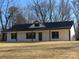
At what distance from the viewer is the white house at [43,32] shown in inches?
2285

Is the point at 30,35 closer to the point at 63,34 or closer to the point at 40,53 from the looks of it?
the point at 63,34

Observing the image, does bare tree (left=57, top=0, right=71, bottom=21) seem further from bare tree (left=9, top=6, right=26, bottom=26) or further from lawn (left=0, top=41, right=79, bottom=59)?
lawn (left=0, top=41, right=79, bottom=59)

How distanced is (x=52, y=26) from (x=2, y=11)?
78.3 ft

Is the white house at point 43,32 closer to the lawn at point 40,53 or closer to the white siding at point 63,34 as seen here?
the white siding at point 63,34

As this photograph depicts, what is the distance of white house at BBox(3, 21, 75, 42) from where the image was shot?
58.0 metres

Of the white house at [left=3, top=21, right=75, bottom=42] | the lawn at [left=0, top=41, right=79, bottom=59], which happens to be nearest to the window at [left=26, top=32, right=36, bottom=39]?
the white house at [left=3, top=21, right=75, bottom=42]

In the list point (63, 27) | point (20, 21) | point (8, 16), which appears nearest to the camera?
point (63, 27)

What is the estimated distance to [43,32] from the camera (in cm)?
5988

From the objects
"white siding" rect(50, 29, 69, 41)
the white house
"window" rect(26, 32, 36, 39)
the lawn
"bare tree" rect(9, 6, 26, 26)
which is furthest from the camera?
"bare tree" rect(9, 6, 26, 26)

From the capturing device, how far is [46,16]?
79.5 meters

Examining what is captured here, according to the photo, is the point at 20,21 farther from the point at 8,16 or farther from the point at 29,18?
the point at 8,16

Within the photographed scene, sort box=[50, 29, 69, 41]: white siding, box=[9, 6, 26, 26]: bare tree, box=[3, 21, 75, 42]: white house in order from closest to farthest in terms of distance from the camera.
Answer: box=[50, 29, 69, 41]: white siding < box=[3, 21, 75, 42]: white house < box=[9, 6, 26, 26]: bare tree

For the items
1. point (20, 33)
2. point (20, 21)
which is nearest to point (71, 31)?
point (20, 33)

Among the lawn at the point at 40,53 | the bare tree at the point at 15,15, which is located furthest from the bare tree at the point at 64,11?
the lawn at the point at 40,53
